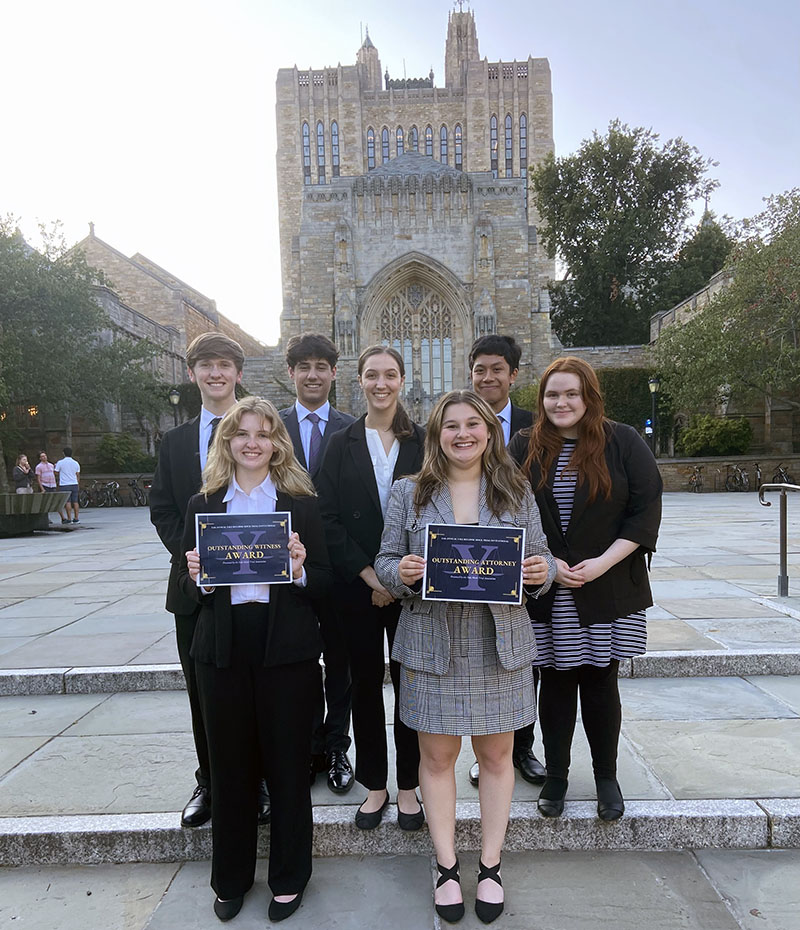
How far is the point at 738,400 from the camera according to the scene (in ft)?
69.5

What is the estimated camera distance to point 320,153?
50.1 meters

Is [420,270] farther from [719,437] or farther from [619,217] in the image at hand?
[719,437]

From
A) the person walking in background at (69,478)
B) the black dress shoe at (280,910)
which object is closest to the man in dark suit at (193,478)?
the black dress shoe at (280,910)

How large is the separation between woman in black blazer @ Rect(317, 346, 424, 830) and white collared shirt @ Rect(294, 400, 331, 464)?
691 mm

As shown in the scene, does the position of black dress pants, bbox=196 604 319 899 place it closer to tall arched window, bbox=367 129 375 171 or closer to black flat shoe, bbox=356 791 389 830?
black flat shoe, bbox=356 791 389 830

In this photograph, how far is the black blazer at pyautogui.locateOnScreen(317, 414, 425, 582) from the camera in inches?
108

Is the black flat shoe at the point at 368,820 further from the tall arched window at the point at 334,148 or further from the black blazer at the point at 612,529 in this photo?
the tall arched window at the point at 334,148

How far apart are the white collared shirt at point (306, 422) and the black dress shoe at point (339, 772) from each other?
1506 millimetres

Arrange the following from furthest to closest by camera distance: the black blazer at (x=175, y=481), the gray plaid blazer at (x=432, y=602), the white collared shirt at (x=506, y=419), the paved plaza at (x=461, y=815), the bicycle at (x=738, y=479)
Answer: the bicycle at (x=738, y=479) → the white collared shirt at (x=506, y=419) → the black blazer at (x=175, y=481) → the paved plaza at (x=461, y=815) → the gray plaid blazer at (x=432, y=602)

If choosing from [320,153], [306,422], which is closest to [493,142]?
[320,153]

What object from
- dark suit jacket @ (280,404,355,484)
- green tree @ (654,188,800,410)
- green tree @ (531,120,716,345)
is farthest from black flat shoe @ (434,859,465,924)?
green tree @ (531,120,716,345)

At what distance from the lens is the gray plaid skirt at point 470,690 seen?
224 centimetres

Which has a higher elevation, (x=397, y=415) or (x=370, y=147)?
(x=370, y=147)

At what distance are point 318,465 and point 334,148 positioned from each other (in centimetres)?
5282
